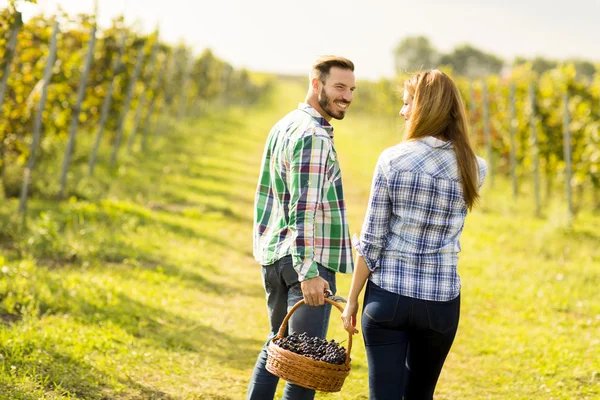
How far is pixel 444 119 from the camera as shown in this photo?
274cm

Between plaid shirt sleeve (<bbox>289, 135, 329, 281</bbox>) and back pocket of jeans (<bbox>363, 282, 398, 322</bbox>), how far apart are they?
33 centimetres

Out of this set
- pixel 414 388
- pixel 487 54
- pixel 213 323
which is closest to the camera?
pixel 414 388

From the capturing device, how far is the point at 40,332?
4.81 meters

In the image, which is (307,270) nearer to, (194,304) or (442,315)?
(442,315)

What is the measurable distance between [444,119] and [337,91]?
56cm

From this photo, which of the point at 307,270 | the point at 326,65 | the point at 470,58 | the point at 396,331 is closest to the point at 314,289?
the point at 307,270

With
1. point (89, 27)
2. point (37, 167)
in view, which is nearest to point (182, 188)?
point (37, 167)

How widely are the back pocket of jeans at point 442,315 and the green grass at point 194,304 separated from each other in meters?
2.04

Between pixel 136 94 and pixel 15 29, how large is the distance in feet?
35.0

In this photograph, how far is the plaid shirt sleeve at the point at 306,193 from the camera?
2953 mm

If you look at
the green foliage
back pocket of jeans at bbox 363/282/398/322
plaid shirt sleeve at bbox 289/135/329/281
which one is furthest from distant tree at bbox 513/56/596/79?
back pocket of jeans at bbox 363/282/398/322

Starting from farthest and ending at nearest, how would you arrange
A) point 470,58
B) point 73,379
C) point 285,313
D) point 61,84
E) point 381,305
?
point 470,58
point 61,84
point 73,379
point 285,313
point 381,305

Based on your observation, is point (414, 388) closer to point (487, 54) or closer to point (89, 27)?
point (89, 27)

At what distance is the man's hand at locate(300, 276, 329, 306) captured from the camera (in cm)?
296
